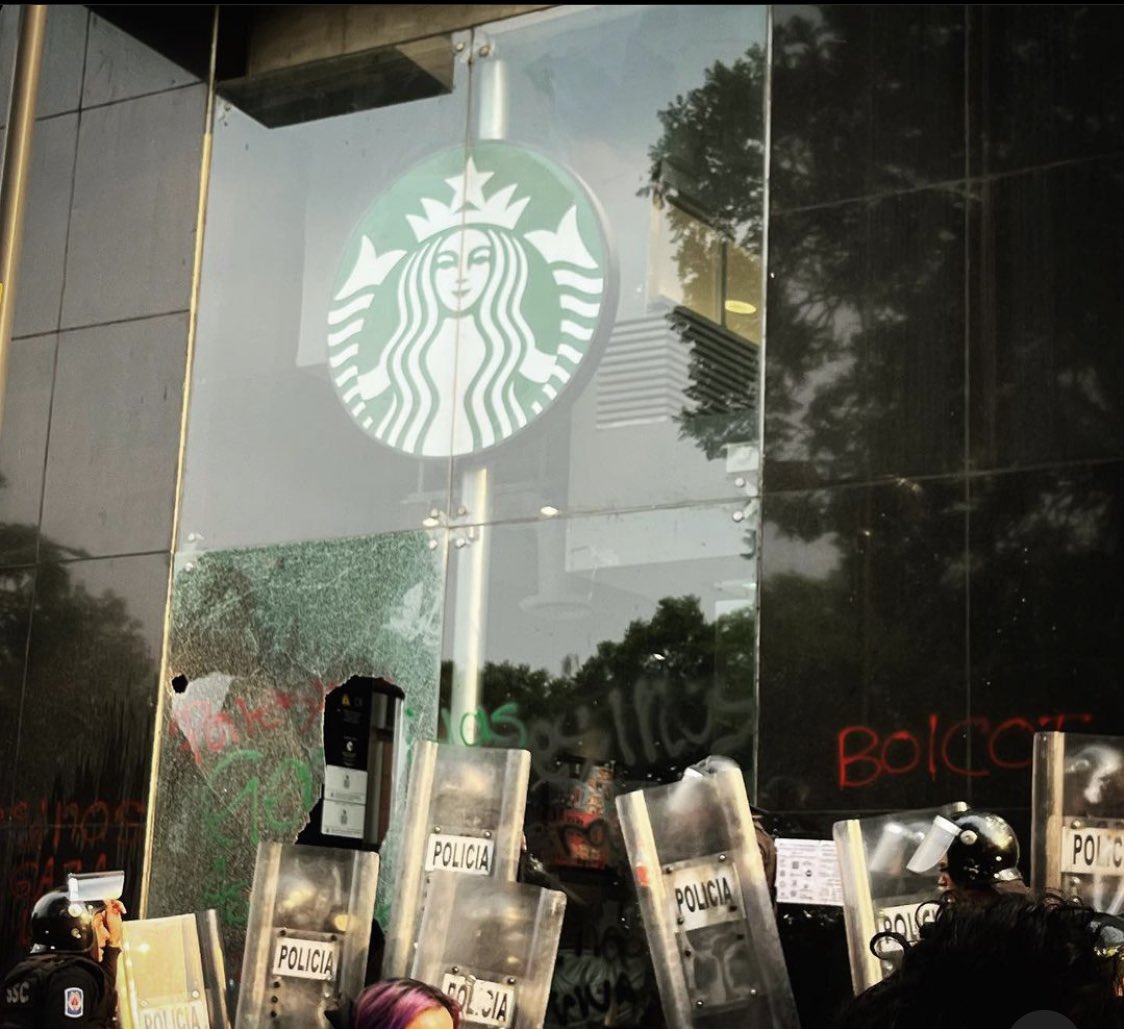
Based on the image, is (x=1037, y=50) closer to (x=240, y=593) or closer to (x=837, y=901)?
(x=837, y=901)

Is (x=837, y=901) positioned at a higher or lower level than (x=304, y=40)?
lower

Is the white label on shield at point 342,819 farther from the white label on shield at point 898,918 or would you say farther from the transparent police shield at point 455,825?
the white label on shield at point 898,918

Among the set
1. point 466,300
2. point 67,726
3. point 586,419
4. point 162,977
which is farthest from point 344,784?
point 466,300

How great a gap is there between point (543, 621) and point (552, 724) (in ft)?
1.77

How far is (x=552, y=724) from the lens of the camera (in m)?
9.48

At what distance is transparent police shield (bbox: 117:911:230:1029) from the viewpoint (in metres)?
7.96

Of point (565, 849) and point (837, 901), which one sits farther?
point (565, 849)

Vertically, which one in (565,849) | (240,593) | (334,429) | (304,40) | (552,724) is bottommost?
(565,849)

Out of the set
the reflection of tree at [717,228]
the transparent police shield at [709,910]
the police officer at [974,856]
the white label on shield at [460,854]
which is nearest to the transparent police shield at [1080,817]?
the police officer at [974,856]

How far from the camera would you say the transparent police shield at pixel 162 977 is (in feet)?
26.1

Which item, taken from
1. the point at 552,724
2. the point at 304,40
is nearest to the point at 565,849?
the point at 552,724

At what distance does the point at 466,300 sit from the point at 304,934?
12.0 ft

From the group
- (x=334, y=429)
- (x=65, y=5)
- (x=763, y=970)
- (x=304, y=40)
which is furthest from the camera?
(x=65, y=5)

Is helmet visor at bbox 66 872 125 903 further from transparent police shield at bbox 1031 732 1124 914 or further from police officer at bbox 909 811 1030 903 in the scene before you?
transparent police shield at bbox 1031 732 1124 914
